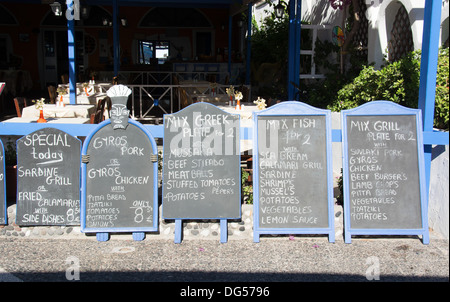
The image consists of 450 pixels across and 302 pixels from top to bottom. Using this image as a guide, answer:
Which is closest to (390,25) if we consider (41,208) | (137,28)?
(41,208)

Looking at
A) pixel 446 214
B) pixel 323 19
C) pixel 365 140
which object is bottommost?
pixel 446 214

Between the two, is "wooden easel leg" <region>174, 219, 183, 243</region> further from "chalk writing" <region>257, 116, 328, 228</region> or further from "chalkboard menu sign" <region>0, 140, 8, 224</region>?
"chalkboard menu sign" <region>0, 140, 8, 224</region>

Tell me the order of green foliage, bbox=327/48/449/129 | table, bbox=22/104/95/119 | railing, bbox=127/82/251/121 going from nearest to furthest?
green foliage, bbox=327/48/449/129 → table, bbox=22/104/95/119 → railing, bbox=127/82/251/121

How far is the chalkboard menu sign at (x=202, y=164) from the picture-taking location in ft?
13.3

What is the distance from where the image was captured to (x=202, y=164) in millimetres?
4062

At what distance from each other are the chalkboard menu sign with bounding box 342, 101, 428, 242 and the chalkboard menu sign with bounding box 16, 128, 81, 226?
2351 millimetres

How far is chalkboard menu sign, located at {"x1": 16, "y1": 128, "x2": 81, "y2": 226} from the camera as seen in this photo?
161 inches

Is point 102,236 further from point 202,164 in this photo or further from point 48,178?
point 202,164

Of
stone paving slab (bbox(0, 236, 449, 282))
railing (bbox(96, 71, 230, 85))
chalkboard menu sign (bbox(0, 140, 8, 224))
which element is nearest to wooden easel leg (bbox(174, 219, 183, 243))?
stone paving slab (bbox(0, 236, 449, 282))

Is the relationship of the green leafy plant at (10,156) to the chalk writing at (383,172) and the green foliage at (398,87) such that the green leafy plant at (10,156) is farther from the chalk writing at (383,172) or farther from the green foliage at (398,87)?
the green foliage at (398,87)

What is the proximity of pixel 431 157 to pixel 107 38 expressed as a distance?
49.9ft

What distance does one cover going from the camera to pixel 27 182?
412cm

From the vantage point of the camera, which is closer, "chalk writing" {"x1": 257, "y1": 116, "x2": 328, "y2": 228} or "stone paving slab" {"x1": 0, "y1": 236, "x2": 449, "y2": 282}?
"stone paving slab" {"x1": 0, "y1": 236, "x2": 449, "y2": 282}

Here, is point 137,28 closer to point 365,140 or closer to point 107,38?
point 107,38
